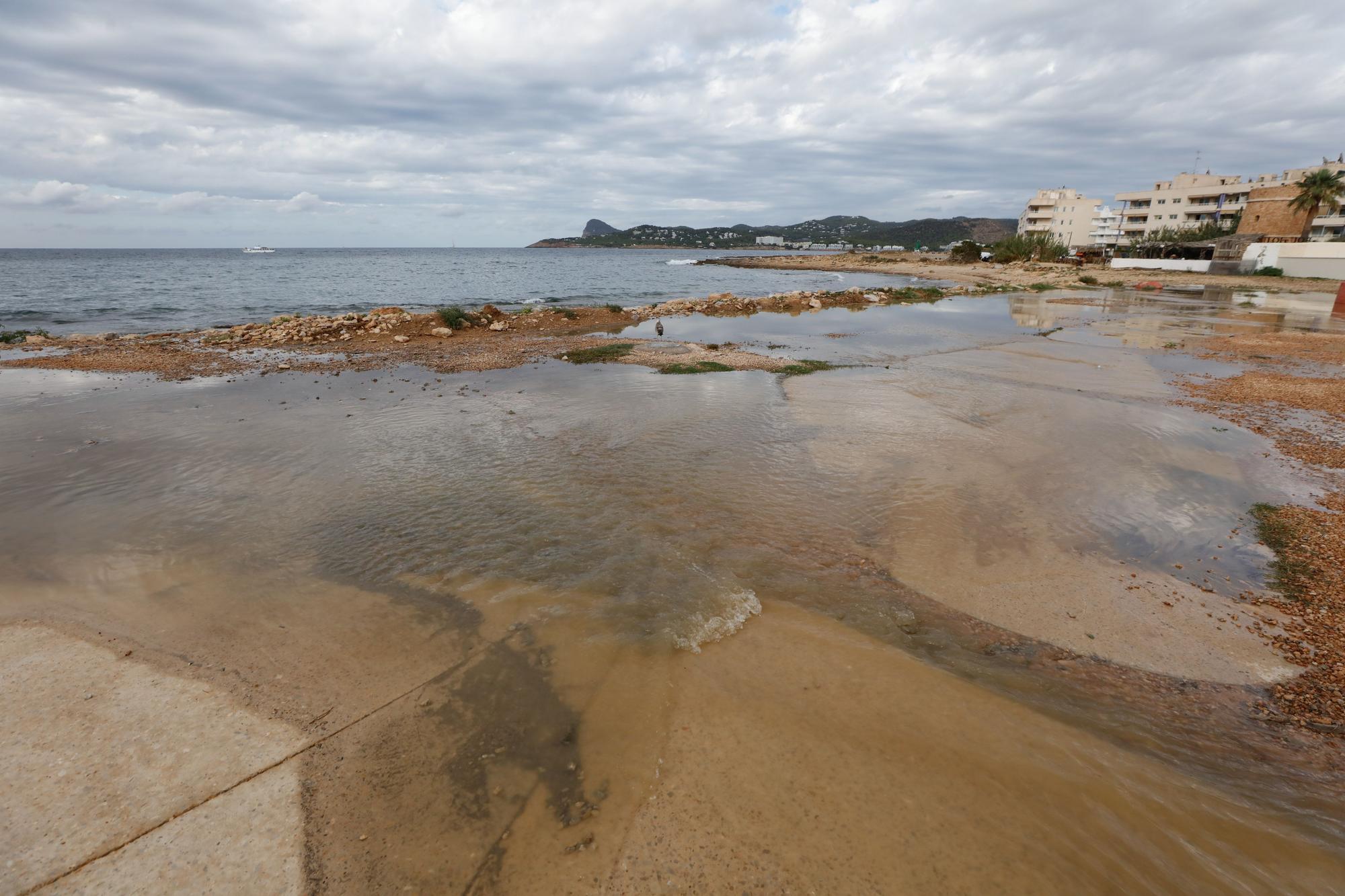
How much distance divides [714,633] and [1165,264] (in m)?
77.6

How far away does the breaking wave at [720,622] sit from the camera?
16.9 feet

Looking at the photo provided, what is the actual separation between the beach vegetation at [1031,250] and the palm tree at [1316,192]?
791 inches

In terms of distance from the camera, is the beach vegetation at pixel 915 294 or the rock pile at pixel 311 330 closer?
the rock pile at pixel 311 330

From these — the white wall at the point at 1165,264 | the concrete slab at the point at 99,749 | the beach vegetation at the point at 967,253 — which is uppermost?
the beach vegetation at the point at 967,253

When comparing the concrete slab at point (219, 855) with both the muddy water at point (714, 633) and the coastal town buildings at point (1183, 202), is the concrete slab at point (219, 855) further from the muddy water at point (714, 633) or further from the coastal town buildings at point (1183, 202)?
the coastal town buildings at point (1183, 202)

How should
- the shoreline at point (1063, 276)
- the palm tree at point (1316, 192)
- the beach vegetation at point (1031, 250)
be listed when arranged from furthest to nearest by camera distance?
the beach vegetation at point (1031, 250) < the palm tree at point (1316, 192) < the shoreline at point (1063, 276)

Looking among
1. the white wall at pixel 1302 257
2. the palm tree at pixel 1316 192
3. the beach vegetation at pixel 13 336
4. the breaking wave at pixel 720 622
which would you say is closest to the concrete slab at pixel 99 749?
the breaking wave at pixel 720 622

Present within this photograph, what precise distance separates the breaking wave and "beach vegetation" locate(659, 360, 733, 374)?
11286 mm

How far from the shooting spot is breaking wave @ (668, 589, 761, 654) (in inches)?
203

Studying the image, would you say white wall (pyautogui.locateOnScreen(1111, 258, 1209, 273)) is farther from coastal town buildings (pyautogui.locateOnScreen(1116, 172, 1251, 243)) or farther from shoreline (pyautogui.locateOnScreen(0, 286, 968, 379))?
shoreline (pyautogui.locateOnScreen(0, 286, 968, 379))

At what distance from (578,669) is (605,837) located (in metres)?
1.49

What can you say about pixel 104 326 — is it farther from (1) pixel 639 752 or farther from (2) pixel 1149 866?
(2) pixel 1149 866

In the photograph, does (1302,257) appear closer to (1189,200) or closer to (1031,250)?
(1031,250)

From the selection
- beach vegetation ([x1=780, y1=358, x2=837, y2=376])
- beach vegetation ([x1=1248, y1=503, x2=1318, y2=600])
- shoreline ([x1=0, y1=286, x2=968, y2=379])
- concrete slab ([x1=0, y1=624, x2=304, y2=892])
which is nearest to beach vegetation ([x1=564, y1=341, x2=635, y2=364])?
shoreline ([x1=0, y1=286, x2=968, y2=379])
